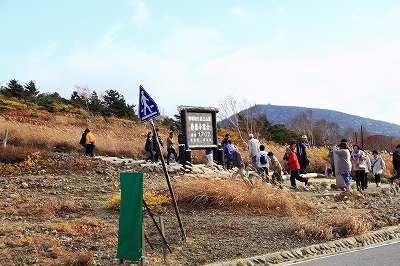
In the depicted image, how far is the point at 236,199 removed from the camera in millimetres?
12672

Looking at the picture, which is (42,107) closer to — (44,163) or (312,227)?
(44,163)

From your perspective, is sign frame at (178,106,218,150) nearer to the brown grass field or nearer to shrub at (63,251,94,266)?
the brown grass field

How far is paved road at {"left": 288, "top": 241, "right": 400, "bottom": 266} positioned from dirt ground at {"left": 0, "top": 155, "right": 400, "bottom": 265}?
0.88 m

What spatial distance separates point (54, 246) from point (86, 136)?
14.6 m

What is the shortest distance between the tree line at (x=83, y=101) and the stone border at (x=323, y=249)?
42918 mm

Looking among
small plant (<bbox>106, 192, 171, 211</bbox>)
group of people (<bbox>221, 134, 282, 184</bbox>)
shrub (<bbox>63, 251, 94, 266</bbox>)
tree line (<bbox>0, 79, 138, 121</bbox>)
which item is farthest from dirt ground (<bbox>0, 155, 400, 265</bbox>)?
tree line (<bbox>0, 79, 138, 121</bbox>)

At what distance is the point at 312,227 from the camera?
10.1 m

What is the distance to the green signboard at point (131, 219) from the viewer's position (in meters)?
7.79

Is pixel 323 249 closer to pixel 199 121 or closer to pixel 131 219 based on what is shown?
pixel 131 219

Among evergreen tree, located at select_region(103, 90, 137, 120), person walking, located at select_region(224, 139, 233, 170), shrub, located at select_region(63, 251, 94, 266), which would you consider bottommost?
shrub, located at select_region(63, 251, 94, 266)

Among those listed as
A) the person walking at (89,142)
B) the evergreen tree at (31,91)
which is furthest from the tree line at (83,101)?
the person walking at (89,142)

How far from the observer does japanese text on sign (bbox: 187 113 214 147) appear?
67.9 ft

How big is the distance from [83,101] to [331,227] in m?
49.8

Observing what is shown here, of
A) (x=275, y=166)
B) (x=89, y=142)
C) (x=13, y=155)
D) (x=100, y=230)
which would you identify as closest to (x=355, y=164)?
(x=275, y=166)
